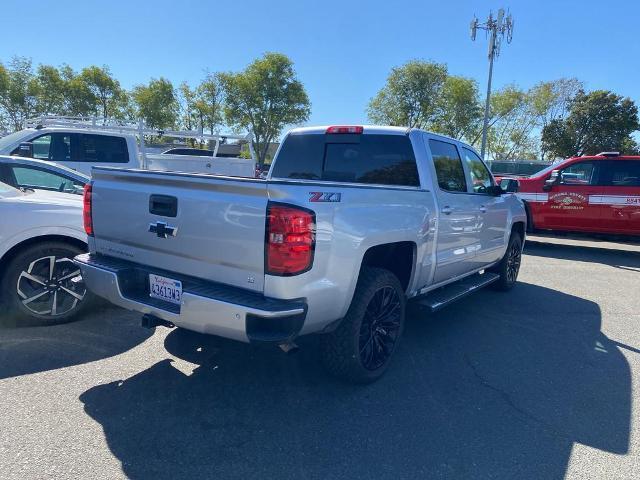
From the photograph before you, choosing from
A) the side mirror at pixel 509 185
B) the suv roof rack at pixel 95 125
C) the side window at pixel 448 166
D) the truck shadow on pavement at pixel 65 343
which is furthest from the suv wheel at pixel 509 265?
the suv roof rack at pixel 95 125

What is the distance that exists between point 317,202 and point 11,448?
2175 millimetres

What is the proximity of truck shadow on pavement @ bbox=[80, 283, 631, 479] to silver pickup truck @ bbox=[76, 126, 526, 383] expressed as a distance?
0.41 metres

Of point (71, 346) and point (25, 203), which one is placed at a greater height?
point (25, 203)

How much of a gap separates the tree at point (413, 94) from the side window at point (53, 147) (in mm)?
28556

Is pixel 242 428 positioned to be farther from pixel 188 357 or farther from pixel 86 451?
pixel 188 357

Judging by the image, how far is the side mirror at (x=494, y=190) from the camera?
5051 millimetres

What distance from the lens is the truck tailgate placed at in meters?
2.55

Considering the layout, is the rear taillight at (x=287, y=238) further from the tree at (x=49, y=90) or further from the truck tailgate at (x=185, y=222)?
the tree at (x=49, y=90)

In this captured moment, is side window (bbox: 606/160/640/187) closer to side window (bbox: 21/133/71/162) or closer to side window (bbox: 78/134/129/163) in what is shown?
side window (bbox: 78/134/129/163)

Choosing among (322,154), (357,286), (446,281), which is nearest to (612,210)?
(446,281)

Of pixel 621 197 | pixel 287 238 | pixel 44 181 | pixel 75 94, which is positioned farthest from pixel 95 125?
pixel 75 94

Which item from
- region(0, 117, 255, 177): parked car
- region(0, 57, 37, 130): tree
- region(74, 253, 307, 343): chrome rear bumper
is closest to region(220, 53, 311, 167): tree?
region(0, 57, 37, 130): tree

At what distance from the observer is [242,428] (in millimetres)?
2689

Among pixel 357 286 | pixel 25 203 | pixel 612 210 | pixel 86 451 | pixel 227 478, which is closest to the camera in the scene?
pixel 227 478
